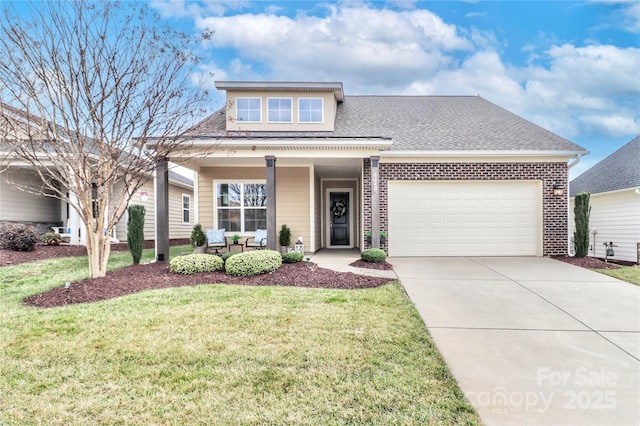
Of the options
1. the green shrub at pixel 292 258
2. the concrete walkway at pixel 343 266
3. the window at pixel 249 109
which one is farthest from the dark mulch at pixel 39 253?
the concrete walkway at pixel 343 266

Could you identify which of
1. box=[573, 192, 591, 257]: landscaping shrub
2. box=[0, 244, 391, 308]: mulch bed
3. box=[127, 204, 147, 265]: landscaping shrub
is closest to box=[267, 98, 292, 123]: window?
box=[127, 204, 147, 265]: landscaping shrub

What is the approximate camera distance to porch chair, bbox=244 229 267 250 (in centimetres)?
1021

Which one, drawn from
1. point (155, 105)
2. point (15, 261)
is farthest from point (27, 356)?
point (15, 261)

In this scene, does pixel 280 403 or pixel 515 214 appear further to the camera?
pixel 515 214

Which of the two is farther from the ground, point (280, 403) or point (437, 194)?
point (437, 194)

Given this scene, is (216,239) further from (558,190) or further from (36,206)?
(558,190)

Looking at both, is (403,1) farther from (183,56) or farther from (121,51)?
(121,51)

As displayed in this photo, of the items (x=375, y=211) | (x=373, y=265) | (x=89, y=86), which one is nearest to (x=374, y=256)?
(x=373, y=265)

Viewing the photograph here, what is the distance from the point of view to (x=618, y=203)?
11.0m

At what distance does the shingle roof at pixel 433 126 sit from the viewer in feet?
32.0

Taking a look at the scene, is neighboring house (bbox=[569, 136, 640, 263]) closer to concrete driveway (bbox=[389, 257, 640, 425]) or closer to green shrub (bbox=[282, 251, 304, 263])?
concrete driveway (bbox=[389, 257, 640, 425])

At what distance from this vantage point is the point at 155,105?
21.4 ft

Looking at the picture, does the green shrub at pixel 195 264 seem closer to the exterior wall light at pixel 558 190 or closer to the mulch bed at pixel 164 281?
the mulch bed at pixel 164 281

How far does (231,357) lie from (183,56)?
6195mm
